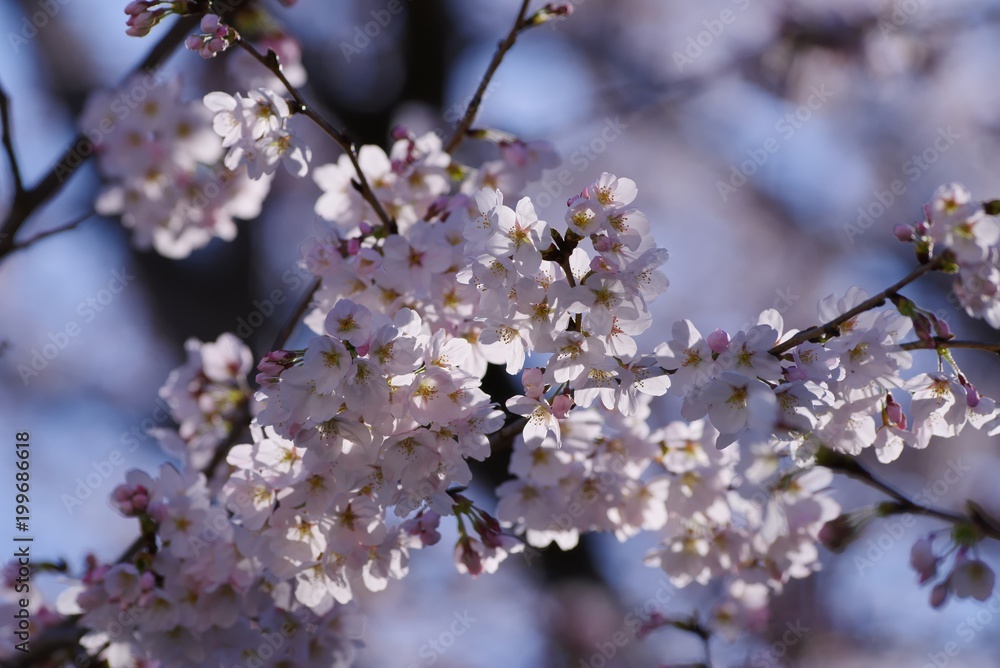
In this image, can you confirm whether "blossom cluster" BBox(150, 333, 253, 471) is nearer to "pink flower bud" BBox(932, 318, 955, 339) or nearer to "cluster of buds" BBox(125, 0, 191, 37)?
"cluster of buds" BBox(125, 0, 191, 37)

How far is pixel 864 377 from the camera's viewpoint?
1.49m

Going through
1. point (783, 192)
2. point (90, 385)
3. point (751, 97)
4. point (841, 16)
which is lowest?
point (90, 385)

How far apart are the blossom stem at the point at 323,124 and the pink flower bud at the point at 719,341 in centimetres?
80

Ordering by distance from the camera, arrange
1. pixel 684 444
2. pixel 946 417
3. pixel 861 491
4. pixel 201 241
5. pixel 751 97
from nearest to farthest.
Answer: pixel 946 417, pixel 684 444, pixel 201 241, pixel 861 491, pixel 751 97

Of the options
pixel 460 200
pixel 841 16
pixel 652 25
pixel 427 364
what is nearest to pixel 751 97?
pixel 841 16

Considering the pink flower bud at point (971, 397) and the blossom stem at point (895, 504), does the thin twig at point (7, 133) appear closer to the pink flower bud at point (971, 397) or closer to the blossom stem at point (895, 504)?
the blossom stem at point (895, 504)

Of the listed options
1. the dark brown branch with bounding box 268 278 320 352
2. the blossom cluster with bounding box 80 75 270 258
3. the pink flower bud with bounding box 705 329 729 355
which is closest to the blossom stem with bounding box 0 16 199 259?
the blossom cluster with bounding box 80 75 270 258

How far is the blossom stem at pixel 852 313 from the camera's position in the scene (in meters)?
1.44

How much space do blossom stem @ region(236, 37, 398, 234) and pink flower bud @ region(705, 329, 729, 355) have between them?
0.80 m

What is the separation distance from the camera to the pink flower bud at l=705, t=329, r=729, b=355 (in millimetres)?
1444

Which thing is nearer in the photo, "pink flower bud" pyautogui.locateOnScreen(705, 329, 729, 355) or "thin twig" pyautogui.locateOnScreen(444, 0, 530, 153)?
"pink flower bud" pyautogui.locateOnScreen(705, 329, 729, 355)

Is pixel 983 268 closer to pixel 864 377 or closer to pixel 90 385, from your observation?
pixel 864 377

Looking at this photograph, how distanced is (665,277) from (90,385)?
5737 mm

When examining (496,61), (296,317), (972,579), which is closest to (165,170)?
(296,317)
